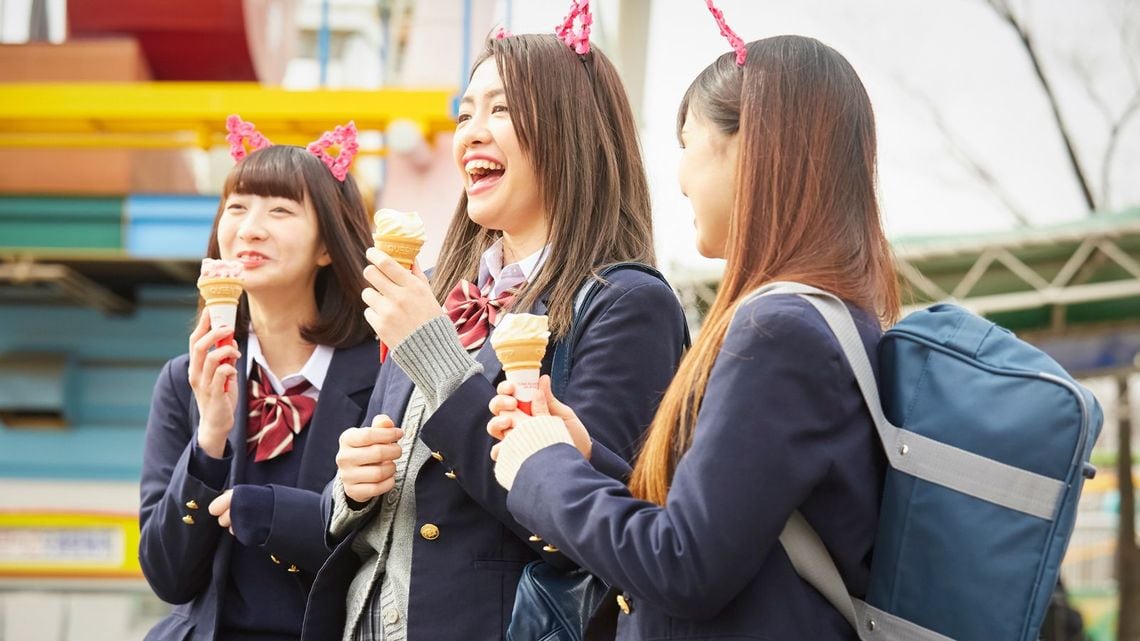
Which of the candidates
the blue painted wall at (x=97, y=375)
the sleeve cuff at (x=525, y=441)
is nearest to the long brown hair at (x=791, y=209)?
the sleeve cuff at (x=525, y=441)

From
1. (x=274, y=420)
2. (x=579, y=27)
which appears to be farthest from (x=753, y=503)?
(x=274, y=420)

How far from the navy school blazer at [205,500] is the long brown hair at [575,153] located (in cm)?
87

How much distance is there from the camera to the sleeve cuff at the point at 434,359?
2236 mm

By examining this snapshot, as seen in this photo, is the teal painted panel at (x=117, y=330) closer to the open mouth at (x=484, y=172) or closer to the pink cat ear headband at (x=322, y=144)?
the pink cat ear headband at (x=322, y=144)

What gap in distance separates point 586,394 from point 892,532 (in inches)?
28.0

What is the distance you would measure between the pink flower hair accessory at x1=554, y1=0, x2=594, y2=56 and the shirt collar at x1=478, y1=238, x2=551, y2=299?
448 millimetres

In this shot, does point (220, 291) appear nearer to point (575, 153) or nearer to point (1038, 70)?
point (575, 153)

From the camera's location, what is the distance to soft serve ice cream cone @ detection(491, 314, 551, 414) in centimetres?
210

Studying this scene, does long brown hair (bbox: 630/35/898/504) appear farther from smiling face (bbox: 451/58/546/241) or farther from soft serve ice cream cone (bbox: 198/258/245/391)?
soft serve ice cream cone (bbox: 198/258/245/391)

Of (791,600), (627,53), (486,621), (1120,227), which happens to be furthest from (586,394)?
(1120,227)

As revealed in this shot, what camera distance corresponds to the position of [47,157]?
24.5 feet

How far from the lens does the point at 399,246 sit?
2.35 m

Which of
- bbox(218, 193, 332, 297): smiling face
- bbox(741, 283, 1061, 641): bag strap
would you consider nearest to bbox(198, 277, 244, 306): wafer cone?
bbox(218, 193, 332, 297): smiling face

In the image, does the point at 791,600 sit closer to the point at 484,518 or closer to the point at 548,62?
the point at 484,518
